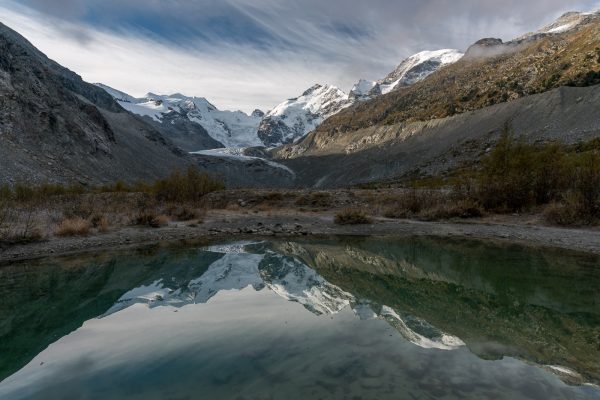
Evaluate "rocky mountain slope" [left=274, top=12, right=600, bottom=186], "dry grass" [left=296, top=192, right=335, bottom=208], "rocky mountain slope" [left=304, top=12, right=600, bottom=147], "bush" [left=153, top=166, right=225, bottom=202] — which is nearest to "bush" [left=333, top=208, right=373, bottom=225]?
"dry grass" [left=296, top=192, right=335, bottom=208]

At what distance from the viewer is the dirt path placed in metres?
18.3

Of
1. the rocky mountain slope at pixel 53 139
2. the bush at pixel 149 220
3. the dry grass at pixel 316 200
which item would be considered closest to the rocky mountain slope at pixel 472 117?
the dry grass at pixel 316 200

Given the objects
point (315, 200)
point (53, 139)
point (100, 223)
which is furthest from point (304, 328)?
point (53, 139)

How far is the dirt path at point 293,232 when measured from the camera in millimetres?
18344

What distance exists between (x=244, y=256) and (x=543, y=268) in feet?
36.3

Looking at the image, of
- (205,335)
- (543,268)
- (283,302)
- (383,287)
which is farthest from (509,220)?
(205,335)

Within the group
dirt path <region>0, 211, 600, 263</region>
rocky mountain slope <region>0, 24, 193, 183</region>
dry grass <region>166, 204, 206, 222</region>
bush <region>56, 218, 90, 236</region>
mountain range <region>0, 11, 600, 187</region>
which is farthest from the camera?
mountain range <region>0, 11, 600, 187</region>

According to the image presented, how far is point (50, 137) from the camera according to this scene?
75000 millimetres

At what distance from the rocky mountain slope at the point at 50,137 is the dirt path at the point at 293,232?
38.7 metres

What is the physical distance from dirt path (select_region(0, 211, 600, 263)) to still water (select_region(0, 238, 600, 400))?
2118 mm

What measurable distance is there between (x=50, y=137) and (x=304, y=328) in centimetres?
7978

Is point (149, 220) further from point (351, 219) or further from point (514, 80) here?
point (514, 80)

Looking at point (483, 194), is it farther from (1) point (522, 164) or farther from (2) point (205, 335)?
(2) point (205, 335)

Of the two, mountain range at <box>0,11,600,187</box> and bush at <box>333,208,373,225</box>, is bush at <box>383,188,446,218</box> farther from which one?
mountain range at <box>0,11,600,187</box>
